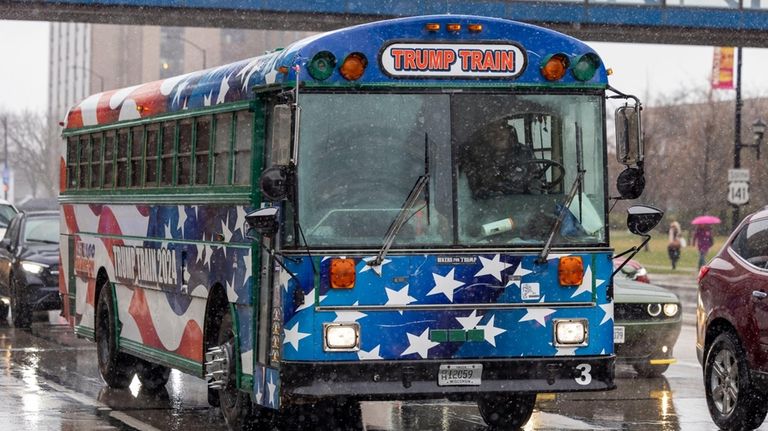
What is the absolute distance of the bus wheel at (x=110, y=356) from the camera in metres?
14.1

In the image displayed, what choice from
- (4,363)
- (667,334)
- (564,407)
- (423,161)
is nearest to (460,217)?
(423,161)

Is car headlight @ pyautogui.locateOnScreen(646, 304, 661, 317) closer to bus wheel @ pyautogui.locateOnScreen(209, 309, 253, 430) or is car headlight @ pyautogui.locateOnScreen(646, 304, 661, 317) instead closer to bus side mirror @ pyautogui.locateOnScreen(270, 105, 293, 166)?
bus wheel @ pyautogui.locateOnScreen(209, 309, 253, 430)

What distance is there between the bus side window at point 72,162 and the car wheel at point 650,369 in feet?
Answer: 19.9

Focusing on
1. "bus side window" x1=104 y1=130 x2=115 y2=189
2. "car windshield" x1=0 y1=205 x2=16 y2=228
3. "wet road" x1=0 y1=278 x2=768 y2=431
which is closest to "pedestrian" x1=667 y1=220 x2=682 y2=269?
"car windshield" x1=0 y1=205 x2=16 y2=228

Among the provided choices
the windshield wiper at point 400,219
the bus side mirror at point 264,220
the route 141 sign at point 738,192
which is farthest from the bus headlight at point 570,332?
the route 141 sign at point 738,192

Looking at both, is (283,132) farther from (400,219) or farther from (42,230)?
(42,230)

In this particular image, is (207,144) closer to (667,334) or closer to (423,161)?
(423,161)

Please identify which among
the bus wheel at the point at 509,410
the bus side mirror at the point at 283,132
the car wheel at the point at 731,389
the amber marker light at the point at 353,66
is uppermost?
the amber marker light at the point at 353,66

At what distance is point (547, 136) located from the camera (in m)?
9.89

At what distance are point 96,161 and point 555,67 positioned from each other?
625 cm

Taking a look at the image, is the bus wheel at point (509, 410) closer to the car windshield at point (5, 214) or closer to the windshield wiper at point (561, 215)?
the windshield wiper at point (561, 215)

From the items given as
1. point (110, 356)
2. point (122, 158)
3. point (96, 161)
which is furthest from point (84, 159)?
point (110, 356)

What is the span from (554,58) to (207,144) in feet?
9.41

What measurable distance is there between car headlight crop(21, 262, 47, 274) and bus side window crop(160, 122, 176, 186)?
9685mm
